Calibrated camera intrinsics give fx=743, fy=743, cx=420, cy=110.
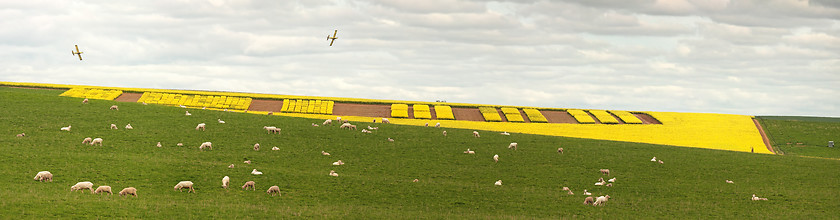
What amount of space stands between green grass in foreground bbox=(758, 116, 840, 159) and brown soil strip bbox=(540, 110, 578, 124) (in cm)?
3222

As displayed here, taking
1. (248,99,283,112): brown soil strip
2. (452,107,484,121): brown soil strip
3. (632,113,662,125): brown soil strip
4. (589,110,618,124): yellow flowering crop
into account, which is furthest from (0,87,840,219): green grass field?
(632,113,662,125): brown soil strip

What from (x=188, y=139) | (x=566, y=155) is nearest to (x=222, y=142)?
(x=188, y=139)

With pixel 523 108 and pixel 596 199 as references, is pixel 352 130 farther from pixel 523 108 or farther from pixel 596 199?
pixel 523 108

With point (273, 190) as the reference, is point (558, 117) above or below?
above

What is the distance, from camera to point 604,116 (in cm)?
13562

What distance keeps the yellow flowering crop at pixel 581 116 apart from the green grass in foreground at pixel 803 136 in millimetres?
28738

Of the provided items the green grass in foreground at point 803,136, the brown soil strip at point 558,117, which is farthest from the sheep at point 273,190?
the brown soil strip at point 558,117

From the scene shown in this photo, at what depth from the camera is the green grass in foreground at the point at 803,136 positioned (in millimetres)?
106950

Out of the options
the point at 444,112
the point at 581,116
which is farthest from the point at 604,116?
the point at 444,112

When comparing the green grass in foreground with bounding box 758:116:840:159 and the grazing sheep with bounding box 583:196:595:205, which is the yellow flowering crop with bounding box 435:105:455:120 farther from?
the grazing sheep with bounding box 583:196:595:205

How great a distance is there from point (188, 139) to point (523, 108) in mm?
85210

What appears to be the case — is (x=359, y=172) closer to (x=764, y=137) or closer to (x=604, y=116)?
(x=604, y=116)

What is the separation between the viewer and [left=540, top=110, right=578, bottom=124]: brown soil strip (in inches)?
5101

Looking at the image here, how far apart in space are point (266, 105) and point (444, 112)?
32.1 metres
